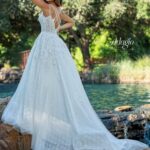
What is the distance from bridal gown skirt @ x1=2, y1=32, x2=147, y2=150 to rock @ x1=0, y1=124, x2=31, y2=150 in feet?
0.37

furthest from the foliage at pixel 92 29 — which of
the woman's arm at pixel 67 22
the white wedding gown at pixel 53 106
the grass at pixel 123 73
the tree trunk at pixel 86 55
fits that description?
the white wedding gown at pixel 53 106

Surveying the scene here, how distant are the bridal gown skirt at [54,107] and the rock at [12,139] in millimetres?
112

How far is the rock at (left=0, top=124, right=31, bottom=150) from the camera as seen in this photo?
15.9 feet

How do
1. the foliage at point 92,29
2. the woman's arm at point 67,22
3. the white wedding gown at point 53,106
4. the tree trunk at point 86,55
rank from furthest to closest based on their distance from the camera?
the tree trunk at point 86,55, the foliage at point 92,29, the woman's arm at point 67,22, the white wedding gown at point 53,106

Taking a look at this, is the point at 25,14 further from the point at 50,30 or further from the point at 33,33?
the point at 50,30

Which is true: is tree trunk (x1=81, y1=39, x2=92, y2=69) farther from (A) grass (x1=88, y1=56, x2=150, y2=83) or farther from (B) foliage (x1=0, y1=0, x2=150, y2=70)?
(A) grass (x1=88, y1=56, x2=150, y2=83)

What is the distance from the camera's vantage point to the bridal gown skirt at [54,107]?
16.6ft

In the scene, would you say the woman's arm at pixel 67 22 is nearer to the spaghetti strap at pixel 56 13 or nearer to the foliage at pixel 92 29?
the spaghetti strap at pixel 56 13

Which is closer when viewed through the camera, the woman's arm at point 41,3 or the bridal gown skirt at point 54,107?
the bridal gown skirt at point 54,107

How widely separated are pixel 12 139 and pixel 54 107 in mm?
627

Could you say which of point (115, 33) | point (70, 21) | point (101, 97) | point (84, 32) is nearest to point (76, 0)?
point (84, 32)

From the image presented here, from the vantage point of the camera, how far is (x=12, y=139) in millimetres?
4895

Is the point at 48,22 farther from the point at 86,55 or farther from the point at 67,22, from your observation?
the point at 86,55

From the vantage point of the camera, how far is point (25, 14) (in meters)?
24.2
